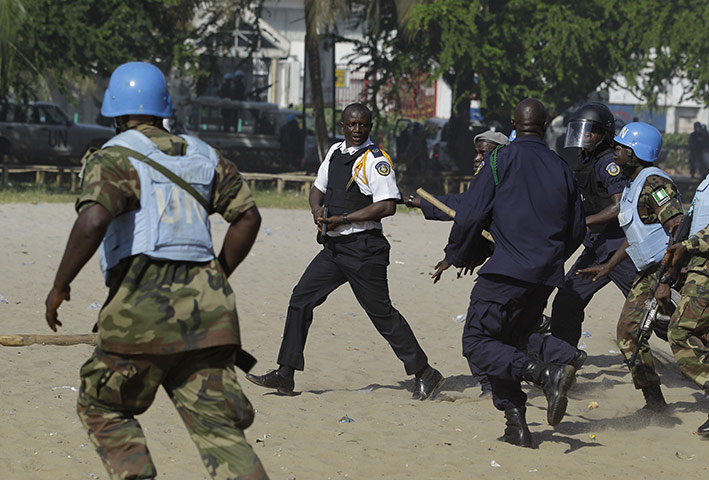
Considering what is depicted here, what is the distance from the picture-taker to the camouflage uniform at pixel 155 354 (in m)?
3.51

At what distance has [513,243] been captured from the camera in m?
5.18

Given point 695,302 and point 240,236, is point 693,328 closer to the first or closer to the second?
point 695,302

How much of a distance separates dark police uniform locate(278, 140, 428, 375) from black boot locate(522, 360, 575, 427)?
4.55 feet

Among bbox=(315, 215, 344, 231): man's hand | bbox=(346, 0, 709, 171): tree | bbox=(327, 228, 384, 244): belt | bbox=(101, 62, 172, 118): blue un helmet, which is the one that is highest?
bbox=(346, 0, 709, 171): tree

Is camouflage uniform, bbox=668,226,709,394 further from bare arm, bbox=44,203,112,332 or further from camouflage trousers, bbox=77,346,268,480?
bare arm, bbox=44,203,112,332

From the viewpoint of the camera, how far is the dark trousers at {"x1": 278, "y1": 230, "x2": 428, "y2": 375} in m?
6.35

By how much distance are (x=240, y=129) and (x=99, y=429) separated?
84.5ft

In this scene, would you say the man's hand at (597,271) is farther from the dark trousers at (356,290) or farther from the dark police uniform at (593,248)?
the dark trousers at (356,290)

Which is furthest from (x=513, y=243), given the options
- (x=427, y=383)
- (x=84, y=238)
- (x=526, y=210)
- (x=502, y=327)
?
(x=84, y=238)

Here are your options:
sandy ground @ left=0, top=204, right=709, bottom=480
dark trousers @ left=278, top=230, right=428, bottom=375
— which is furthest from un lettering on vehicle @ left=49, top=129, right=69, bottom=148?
dark trousers @ left=278, top=230, right=428, bottom=375

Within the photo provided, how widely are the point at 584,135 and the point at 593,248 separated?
732 millimetres

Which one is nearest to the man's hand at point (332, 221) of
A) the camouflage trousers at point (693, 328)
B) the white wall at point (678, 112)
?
the camouflage trousers at point (693, 328)

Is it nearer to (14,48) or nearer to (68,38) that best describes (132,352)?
(14,48)

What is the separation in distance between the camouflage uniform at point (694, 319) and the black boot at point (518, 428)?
0.97 metres
